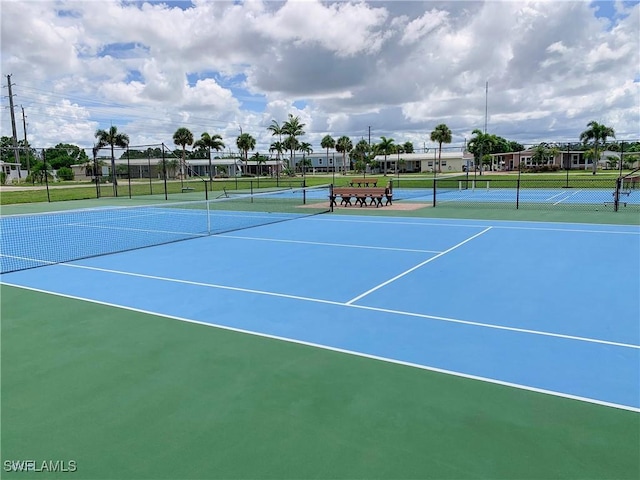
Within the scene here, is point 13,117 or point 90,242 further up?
point 13,117

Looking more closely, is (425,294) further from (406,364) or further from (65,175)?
(65,175)

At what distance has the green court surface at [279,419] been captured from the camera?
10.8 ft

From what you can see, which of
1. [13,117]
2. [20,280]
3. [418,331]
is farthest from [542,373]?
[13,117]

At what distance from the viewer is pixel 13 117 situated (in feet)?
212

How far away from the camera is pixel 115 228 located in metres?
16.5

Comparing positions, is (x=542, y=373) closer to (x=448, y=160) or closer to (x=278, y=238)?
(x=278, y=238)

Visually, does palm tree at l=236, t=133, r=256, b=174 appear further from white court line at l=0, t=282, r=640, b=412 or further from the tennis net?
white court line at l=0, t=282, r=640, b=412

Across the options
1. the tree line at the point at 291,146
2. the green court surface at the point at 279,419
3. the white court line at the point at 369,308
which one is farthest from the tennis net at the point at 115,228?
the tree line at the point at 291,146

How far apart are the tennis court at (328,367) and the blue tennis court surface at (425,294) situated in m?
0.04

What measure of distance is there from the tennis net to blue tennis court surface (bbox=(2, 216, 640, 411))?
3.95 ft

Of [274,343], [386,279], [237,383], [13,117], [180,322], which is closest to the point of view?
[237,383]

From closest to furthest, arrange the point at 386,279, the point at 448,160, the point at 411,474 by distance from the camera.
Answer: the point at 411,474 < the point at 386,279 < the point at 448,160

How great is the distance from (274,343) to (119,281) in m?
4.42

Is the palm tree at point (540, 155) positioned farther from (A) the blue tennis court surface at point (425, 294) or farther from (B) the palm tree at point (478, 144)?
(A) the blue tennis court surface at point (425, 294)
